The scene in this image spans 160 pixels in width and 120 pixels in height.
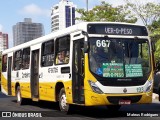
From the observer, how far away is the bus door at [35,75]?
54.9 feet

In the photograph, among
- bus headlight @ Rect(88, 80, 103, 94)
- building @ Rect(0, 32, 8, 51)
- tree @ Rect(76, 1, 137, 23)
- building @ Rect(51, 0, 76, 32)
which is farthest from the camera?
building @ Rect(0, 32, 8, 51)

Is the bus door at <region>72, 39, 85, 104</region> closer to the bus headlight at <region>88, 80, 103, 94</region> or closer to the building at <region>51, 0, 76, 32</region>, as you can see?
the bus headlight at <region>88, 80, 103, 94</region>

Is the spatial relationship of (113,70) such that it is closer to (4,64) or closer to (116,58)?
(116,58)

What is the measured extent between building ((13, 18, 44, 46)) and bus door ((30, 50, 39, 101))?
117019 mm

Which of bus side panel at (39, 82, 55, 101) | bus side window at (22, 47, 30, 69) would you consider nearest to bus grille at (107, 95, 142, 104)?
bus side panel at (39, 82, 55, 101)

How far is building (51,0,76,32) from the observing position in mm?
100412

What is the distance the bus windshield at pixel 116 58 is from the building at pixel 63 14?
85.3 metres

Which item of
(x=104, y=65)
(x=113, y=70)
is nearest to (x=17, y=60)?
(x=104, y=65)

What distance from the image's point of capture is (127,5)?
40.7m

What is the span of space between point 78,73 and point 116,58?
4.19ft

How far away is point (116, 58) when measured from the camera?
482 inches

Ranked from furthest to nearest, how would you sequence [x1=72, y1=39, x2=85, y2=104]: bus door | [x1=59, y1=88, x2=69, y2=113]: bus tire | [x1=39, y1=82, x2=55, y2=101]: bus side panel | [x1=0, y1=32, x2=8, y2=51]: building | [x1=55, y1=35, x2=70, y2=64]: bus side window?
[x1=0, y1=32, x2=8, y2=51]: building
[x1=39, y1=82, x2=55, y2=101]: bus side panel
[x1=59, y1=88, x2=69, y2=113]: bus tire
[x1=55, y1=35, x2=70, y2=64]: bus side window
[x1=72, y1=39, x2=85, y2=104]: bus door

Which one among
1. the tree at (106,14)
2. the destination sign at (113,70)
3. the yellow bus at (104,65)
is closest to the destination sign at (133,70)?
the yellow bus at (104,65)

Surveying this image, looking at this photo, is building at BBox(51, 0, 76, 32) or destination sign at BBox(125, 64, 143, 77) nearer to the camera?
destination sign at BBox(125, 64, 143, 77)
